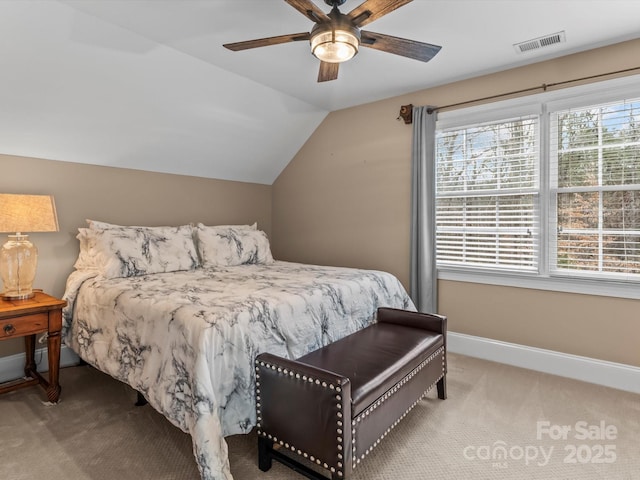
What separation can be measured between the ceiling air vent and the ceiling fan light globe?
152cm

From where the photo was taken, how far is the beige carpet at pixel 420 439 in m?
1.76

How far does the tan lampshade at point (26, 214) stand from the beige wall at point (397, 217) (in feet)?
8.45

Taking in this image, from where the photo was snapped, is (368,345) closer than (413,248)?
Yes

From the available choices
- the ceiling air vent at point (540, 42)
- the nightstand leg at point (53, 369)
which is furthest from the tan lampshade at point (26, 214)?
the ceiling air vent at point (540, 42)

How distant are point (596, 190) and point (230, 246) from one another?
304 centimetres

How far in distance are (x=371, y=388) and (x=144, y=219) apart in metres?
2.79

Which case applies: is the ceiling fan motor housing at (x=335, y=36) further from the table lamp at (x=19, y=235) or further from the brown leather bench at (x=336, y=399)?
the table lamp at (x=19, y=235)

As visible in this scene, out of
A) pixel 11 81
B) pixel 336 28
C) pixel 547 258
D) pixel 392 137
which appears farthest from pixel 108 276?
pixel 547 258

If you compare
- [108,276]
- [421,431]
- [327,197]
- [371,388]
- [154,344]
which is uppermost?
[327,197]

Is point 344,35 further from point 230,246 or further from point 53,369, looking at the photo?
point 53,369

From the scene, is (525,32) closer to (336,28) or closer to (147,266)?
(336,28)

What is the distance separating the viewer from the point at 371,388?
1.67 m

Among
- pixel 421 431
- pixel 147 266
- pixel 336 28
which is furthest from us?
pixel 147 266

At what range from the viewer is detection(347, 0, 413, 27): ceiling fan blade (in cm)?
166
